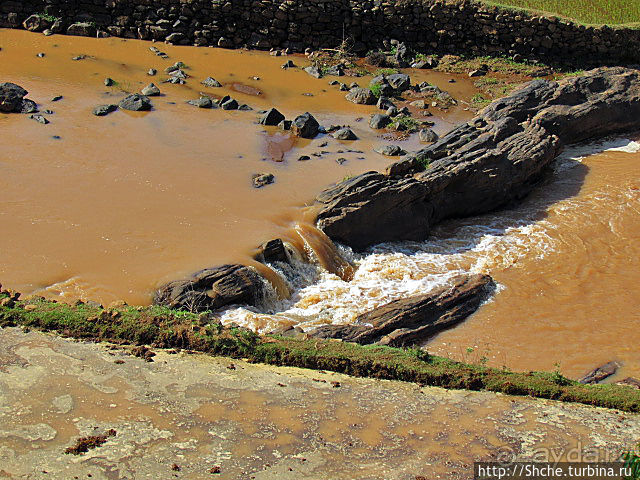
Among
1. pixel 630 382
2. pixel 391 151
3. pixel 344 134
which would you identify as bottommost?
pixel 630 382

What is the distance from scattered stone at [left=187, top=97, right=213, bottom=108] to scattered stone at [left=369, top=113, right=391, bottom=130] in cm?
420

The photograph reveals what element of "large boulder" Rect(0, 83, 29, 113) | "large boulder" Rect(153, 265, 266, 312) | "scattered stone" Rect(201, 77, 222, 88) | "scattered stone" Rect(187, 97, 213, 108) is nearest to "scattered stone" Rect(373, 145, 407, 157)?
"scattered stone" Rect(187, 97, 213, 108)

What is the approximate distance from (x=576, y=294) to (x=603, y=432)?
201 inches

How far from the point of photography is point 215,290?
33.7 feet

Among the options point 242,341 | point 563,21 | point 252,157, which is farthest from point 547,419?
point 563,21

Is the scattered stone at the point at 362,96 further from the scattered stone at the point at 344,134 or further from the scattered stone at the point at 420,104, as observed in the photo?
the scattered stone at the point at 344,134

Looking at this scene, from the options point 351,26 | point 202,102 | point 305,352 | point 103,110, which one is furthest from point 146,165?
point 351,26

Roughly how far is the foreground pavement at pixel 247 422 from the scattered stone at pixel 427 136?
10418mm

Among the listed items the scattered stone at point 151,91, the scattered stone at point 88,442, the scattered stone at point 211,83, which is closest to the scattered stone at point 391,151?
the scattered stone at point 211,83

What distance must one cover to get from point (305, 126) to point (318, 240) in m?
5.28

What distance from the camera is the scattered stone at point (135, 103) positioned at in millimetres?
16953

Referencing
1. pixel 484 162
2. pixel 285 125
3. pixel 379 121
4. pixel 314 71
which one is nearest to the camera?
pixel 484 162

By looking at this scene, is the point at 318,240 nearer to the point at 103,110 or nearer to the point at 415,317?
the point at 415,317

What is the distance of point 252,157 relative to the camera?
604 inches
